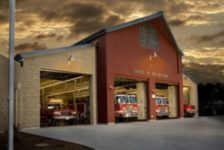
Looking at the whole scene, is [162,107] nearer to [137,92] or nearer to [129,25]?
[137,92]

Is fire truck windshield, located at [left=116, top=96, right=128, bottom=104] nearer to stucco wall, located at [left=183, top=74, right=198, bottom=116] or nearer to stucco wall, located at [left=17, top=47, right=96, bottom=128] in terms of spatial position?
stucco wall, located at [left=17, top=47, right=96, bottom=128]

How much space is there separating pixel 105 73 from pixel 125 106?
13.4 ft

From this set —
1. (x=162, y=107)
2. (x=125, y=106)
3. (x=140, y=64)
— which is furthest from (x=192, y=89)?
(x=125, y=106)

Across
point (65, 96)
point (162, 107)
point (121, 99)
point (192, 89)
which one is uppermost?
point (192, 89)

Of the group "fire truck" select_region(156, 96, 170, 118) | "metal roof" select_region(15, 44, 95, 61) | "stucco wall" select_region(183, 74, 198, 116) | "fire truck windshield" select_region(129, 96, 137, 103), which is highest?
"metal roof" select_region(15, 44, 95, 61)

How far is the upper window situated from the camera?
38.0m

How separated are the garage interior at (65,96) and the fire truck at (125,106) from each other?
2.45 meters

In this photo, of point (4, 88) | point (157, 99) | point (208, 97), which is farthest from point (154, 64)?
point (208, 97)

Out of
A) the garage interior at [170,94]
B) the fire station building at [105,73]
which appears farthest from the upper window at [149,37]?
the garage interior at [170,94]

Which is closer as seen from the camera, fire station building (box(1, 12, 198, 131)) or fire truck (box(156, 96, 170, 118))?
fire station building (box(1, 12, 198, 131))

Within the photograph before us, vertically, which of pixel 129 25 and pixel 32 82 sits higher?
pixel 129 25

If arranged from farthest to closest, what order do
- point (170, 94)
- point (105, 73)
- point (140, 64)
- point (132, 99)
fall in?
point (170, 94), point (140, 64), point (132, 99), point (105, 73)

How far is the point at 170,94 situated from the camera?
4438 cm

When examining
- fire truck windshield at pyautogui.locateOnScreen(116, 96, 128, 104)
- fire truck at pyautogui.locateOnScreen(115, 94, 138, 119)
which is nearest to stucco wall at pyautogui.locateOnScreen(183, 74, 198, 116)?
fire truck at pyautogui.locateOnScreen(115, 94, 138, 119)
